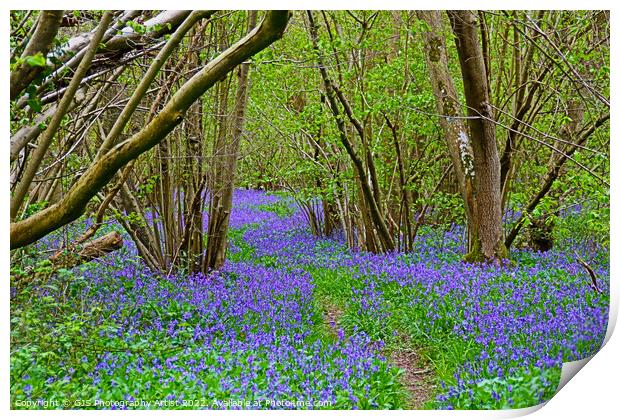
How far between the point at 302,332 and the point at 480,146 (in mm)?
2961

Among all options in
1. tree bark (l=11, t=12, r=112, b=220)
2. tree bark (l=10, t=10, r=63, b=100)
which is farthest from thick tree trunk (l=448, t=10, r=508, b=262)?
tree bark (l=10, t=10, r=63, b=100)

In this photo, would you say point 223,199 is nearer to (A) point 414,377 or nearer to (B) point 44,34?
(A) point 414,377

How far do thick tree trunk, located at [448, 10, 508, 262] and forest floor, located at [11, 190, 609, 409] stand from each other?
17.1 inches

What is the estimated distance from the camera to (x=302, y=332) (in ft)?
17.9

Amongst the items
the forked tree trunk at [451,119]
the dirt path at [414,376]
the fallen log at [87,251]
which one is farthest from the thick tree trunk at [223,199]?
the forked tree trunk at [451,119]

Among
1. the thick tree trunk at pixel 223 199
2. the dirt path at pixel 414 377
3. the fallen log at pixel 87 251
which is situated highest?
the thick tree trunk at pixel 223 199

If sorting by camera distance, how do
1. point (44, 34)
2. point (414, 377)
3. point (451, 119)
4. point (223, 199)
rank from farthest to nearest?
point (451, 119) → point (223, 199) → point (414, 377) → point (44, 34)

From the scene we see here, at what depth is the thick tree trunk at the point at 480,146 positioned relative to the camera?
6859 mm

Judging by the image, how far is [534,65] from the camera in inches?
293

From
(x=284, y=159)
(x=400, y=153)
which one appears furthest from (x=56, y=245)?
(x=400, y=153)

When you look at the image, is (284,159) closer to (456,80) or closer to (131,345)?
(456,80)

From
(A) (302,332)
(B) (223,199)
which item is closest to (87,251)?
(B) (223,199)

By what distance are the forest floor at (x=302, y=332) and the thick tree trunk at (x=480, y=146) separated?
1.43 feet

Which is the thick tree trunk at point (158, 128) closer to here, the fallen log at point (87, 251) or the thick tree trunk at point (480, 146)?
the fallen log at point (87, 251)
